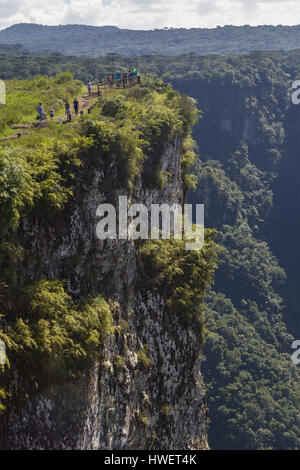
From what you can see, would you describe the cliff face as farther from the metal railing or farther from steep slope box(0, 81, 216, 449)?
the metal railing

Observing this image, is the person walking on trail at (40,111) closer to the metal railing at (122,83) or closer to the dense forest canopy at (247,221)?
the metal railing at (122,83)

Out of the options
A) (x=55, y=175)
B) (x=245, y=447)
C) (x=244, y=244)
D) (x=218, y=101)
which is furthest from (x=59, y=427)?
(x=218, y=101)

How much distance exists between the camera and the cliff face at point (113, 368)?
11125 mm

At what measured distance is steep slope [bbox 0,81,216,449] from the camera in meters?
11.2

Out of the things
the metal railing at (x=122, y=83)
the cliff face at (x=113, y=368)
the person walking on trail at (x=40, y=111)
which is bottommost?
the cliff face at (x=113, y=368)

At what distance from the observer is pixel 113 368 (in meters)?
13.5

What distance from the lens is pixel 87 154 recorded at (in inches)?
564

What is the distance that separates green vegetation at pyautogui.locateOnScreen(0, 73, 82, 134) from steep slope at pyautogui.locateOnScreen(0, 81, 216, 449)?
12.0ft

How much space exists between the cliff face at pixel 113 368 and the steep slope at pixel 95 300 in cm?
3

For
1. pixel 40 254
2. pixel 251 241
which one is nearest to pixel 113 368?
pixel 40 254

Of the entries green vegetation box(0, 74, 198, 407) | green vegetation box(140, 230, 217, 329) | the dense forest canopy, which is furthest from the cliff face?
the dense forest canopy

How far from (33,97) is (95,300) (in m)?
15.5

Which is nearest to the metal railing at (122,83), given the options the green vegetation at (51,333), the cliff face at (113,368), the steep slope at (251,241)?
the cliff face at (113,368)
